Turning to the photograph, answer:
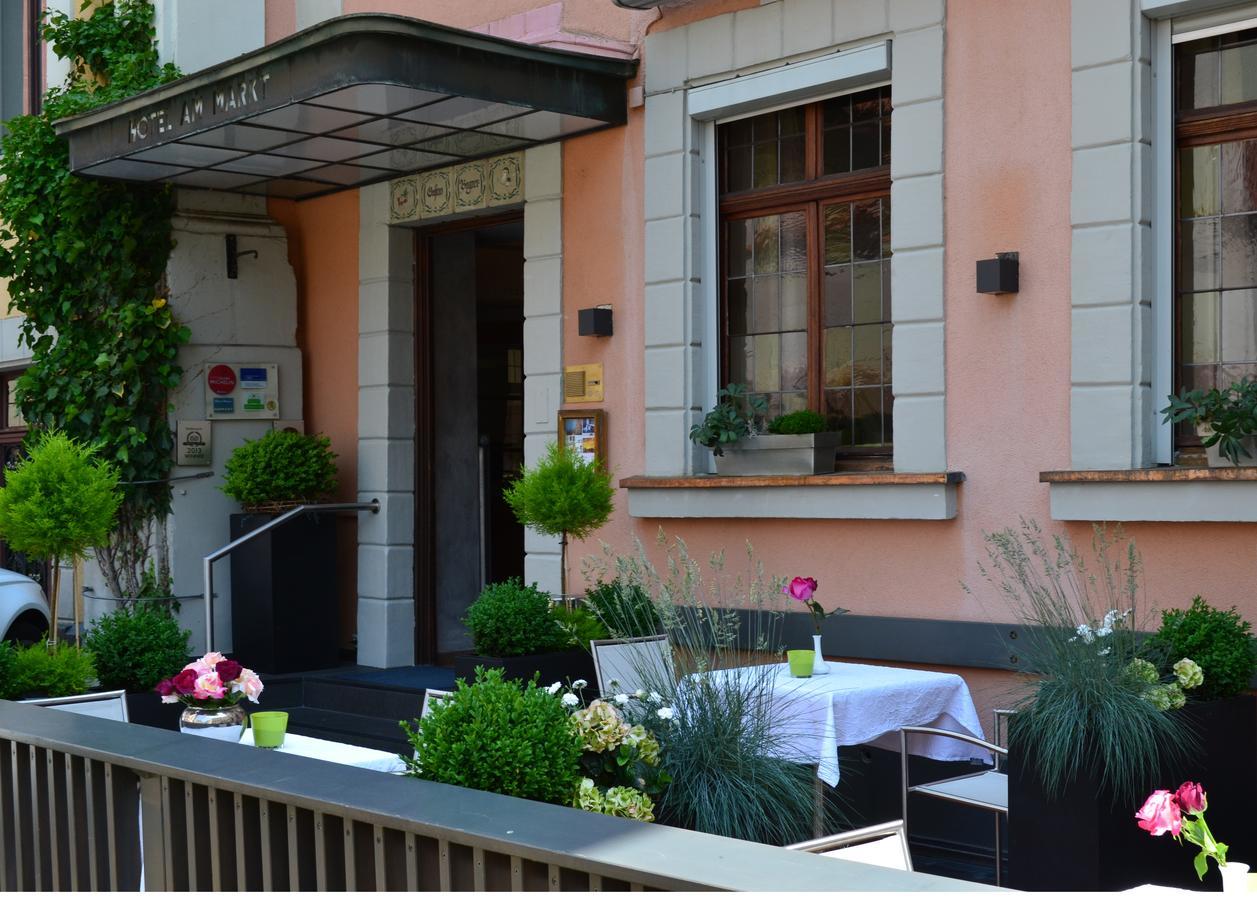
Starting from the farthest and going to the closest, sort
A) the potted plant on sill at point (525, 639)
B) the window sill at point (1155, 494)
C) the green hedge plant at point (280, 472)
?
1. the green hedge plant at point (280, 472)
2. the potted plant on sill at point (525, 639)
3. the window sill at point (1155, 494)

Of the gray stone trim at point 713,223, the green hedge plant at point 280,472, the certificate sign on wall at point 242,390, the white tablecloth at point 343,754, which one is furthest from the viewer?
the certificate sign on wall at point 242,390

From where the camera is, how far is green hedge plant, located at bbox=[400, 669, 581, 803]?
3.25m

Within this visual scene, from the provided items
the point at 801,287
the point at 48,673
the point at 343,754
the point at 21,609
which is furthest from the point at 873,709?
the point at 21,609

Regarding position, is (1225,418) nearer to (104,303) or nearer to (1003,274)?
(1003,274)

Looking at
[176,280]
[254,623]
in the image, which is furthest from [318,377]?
[254,623]

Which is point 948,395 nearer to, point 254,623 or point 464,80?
point 464,80

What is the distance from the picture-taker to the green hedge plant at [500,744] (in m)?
3.25

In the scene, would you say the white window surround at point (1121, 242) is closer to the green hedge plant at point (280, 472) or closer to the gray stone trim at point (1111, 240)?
the gray stone trim at point (1111, 240)

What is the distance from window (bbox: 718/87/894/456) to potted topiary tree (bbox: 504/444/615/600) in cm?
94

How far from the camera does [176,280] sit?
10352 millimetres

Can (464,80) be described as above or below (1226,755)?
above

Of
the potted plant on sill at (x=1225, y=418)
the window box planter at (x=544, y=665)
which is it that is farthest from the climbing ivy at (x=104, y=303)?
the potted plant on sill at (x=1225, y=418)

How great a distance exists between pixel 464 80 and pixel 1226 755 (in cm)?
487

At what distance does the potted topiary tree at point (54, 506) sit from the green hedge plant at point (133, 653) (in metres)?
0.25
